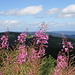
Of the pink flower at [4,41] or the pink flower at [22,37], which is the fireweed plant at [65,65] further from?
the pink flower at [4,41]

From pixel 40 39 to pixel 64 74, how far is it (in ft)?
12.1

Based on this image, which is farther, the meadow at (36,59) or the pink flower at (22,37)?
the pink flower at (22,37)

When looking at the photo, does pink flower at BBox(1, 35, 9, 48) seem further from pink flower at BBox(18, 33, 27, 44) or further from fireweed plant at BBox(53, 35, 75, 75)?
fireweed plant at BBox(53, 35, 75, 75)

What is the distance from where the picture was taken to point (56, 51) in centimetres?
1490

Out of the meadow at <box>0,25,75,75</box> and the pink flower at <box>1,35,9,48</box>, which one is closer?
the meadow at <box>0,25,75,75</box>

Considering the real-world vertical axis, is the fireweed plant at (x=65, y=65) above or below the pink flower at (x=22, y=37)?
below

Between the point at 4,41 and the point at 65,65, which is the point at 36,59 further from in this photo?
the point at 4,41

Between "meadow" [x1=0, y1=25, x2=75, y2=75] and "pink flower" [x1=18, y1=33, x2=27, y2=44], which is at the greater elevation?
"pink flower" [x1=18, y1=33, x2=27, y2=44]

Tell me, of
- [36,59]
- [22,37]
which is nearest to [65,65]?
[36,59]

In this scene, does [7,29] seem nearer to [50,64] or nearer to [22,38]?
[22,38]

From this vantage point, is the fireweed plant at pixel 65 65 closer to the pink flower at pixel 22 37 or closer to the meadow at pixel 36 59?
the meadow at pixel 36 59

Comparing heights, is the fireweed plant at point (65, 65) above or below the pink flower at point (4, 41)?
below

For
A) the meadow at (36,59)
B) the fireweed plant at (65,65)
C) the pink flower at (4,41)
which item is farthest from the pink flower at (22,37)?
the fireweed plant at (65,65)

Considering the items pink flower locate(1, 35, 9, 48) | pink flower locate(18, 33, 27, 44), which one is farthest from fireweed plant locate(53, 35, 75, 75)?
pink flower locate(1, 35, 9, 48)
